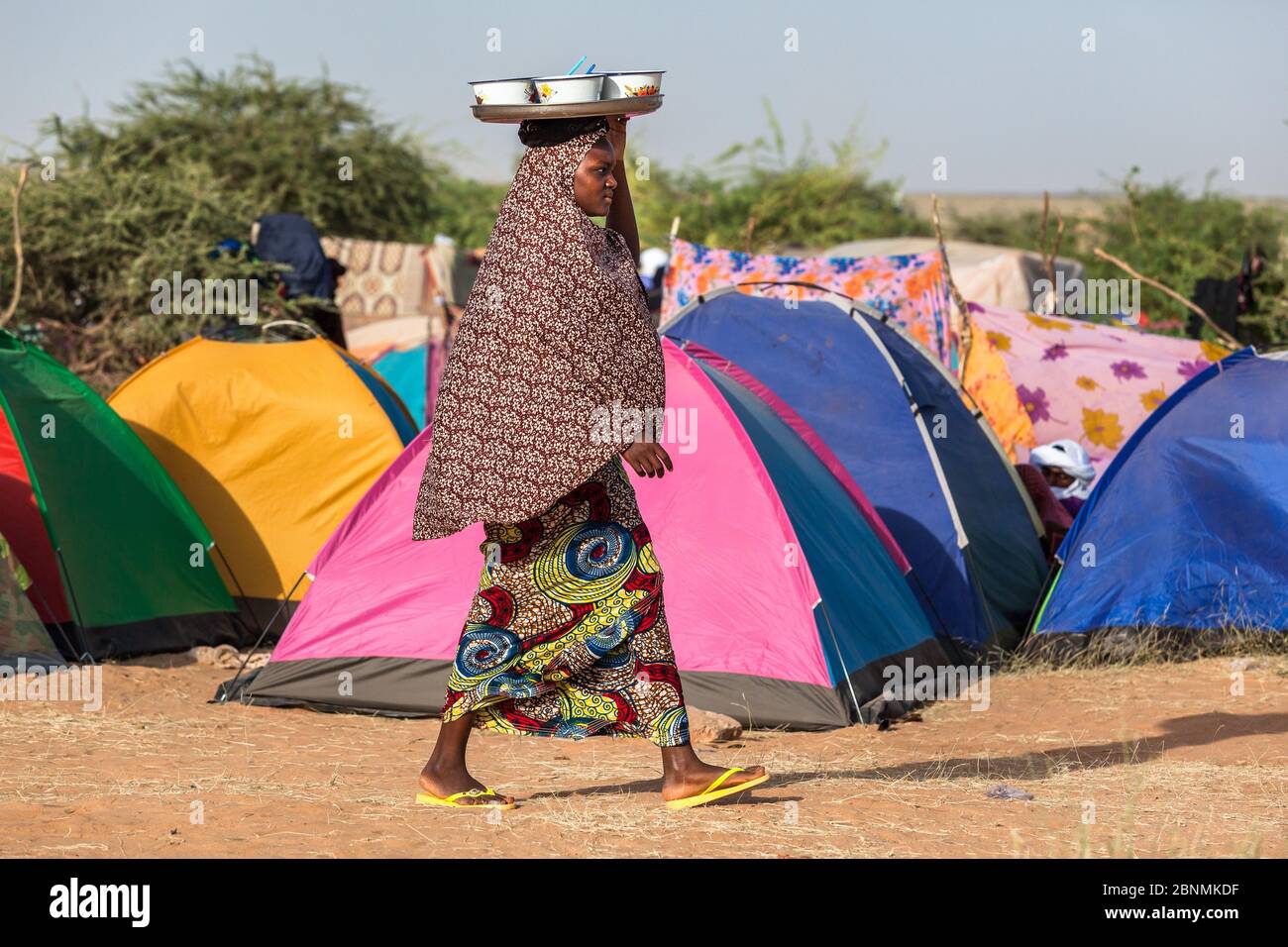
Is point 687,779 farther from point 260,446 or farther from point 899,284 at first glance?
point 899,284

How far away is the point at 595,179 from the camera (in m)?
4.17

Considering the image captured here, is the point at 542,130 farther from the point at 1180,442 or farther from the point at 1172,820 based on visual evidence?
the point at 1180,442

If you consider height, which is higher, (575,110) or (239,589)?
(575,110)

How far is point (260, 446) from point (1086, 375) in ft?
15.5

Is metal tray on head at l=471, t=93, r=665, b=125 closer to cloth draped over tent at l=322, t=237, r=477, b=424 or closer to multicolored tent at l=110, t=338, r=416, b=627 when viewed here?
multicolored tent at l=110, t=338, r=416, b=627

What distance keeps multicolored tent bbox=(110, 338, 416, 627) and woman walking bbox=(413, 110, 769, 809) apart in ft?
11.8

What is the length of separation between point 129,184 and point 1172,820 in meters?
10.0

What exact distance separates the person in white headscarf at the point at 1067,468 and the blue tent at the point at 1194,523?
1565mm

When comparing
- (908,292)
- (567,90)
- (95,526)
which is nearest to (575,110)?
(567,90)

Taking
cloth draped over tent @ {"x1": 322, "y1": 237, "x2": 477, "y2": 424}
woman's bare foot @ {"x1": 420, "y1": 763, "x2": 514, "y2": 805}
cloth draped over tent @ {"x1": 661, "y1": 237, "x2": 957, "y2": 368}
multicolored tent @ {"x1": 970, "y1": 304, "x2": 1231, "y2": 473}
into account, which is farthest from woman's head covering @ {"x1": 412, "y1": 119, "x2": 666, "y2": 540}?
cloth draped over tent @ {"x1": 322, "y1": 237, "x2": 477, "y2": 424}

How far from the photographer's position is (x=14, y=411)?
7.01 metres

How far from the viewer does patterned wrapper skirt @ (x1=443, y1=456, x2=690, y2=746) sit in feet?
13.8

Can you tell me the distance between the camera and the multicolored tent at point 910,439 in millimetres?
7336
